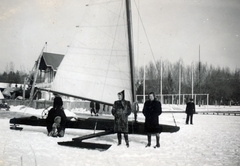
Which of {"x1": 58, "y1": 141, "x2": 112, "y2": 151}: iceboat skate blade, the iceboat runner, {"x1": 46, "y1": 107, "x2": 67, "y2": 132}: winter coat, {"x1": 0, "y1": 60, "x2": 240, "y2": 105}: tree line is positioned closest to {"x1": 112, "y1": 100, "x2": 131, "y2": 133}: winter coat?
the iceboat runner

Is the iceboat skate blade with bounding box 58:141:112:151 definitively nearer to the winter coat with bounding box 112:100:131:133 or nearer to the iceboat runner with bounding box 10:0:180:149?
the iceboat runner with bounding box 10:0:180:149

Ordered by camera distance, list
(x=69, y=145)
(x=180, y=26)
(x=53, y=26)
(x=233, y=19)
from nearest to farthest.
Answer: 1. (x=233, y=19)
2. (x=69, y=145)
3. (x=180, y=26)
4. (x=53, y=26)

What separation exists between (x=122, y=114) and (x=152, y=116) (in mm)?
719

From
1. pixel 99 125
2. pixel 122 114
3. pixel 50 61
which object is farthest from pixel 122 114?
pixel 50 61

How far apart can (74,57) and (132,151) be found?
9.69 ft

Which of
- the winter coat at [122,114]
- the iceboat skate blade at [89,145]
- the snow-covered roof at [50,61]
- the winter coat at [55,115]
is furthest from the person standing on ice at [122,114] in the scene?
the snow-covered roof at [50,61]

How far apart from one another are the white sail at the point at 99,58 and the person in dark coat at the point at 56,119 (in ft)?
1.87

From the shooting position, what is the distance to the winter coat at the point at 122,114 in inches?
252

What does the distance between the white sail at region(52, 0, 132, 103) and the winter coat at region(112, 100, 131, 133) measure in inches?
8.6

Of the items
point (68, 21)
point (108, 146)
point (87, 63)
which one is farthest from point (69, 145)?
point (68, 21)

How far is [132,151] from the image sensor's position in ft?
19.1

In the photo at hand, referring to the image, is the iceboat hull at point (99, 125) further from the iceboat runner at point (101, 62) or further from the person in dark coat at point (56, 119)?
the person in dark coat at point (56, 119)

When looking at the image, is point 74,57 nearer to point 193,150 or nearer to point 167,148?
point 167,148

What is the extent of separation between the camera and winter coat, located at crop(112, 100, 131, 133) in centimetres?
639
